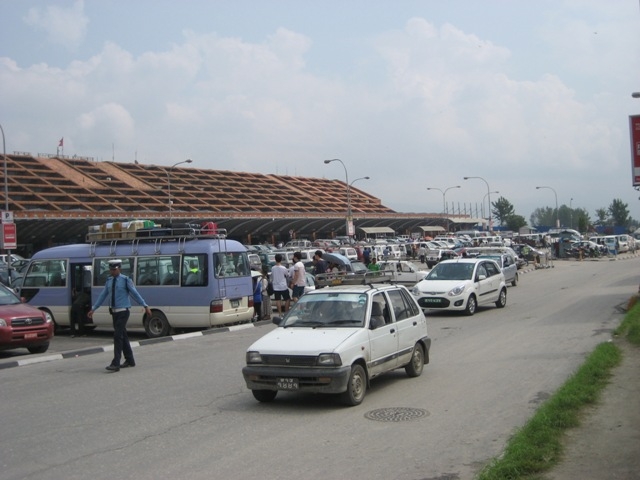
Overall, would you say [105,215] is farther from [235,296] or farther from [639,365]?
[639,365]

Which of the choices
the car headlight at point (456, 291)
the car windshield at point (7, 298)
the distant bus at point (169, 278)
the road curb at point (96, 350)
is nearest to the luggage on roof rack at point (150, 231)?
the distant bus at point (169, 278)

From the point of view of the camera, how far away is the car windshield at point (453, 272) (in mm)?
20703

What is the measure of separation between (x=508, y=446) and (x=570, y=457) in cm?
55

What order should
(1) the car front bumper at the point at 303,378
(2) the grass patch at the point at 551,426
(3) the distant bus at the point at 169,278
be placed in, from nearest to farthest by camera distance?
1. (2) the grass patch at the point at 551,426
2. (1) the car front bumper at the point at 303,378
3. (3) the distant bus at the point at 169,278

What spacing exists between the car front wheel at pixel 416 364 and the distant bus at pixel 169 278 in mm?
7200

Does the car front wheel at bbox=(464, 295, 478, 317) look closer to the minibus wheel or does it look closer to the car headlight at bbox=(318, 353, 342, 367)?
the minibus wheel

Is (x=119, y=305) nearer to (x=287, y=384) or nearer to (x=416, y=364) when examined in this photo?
(x=287, y=384)

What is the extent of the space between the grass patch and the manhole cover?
1.40 meters

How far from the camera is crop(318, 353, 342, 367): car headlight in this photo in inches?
335

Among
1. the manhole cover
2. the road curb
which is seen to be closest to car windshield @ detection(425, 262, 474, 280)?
the road curb

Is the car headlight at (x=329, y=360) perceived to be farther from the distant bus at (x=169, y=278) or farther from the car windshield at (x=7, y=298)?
the car windshield at (x=7, y=298)

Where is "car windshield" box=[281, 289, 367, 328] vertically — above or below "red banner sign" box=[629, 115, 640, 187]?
below

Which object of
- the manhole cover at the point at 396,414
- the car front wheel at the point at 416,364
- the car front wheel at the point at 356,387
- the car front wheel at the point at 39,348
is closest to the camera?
the manhole cover at the point at 396,414

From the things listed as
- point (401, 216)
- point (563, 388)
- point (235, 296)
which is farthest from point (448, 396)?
point (401, 216)
